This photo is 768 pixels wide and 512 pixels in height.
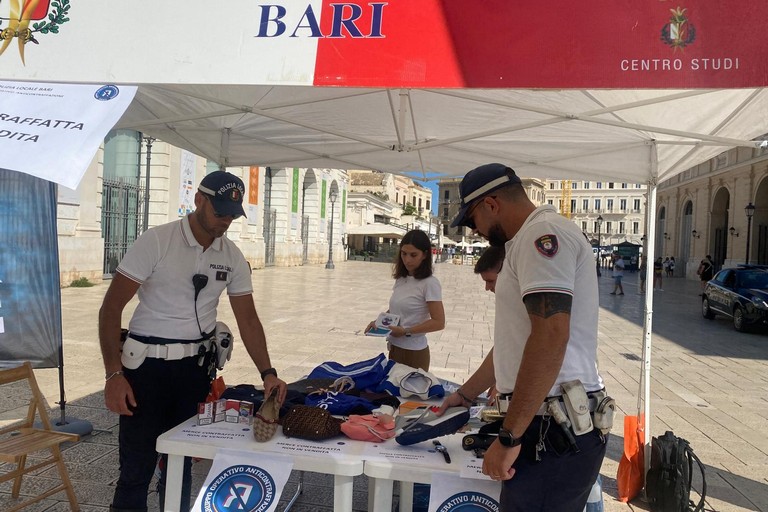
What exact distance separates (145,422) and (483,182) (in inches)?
83.9

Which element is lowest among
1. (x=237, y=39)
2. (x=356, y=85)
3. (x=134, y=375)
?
(x=134, y=375)

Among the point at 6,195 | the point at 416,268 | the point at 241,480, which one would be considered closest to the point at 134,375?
the point at 241,480

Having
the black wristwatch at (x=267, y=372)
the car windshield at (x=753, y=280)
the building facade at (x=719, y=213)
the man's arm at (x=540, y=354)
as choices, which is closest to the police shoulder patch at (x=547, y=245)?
the man's arm at (x=540, y=354)

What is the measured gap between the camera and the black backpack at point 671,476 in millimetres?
3688

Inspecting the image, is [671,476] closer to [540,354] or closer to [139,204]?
[540,354]

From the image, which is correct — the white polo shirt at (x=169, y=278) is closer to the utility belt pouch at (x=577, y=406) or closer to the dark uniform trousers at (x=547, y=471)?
the dark uniform trousers at (x=547, y=471)

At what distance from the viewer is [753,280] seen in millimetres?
14906

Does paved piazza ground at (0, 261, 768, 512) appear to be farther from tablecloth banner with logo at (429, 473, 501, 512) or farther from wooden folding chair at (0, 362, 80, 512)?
tablecloth banner with logo at (429, 473, 501, 512)

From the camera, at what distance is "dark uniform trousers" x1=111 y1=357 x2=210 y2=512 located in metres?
2.87

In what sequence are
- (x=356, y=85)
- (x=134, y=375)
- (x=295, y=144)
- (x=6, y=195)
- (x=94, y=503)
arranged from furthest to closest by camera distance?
(x=295, y=144)
(x=6, y=195)
(x=94, y=503)
(x=134, y=375)
(x=356, y=85)

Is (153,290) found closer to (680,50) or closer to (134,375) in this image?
(134,375)

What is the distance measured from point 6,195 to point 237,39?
316 cm

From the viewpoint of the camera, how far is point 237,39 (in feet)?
8.27

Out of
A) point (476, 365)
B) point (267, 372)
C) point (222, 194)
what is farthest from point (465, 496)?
point (476, 365)
